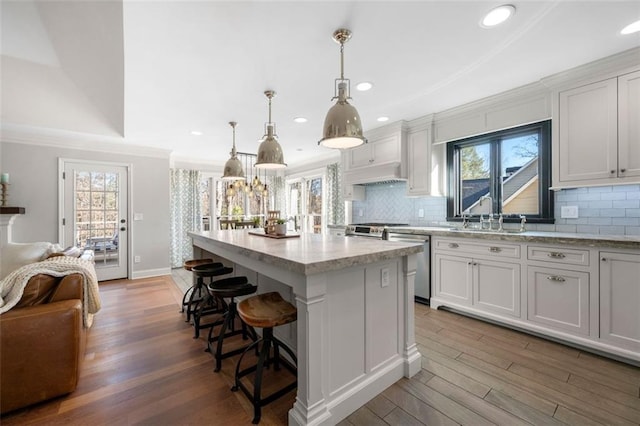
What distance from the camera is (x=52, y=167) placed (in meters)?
4.30

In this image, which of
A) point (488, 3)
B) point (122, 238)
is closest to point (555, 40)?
point (488, 3)

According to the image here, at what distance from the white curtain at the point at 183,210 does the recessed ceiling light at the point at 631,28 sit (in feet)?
20.8

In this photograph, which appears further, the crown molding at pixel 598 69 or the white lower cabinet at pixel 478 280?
the white lower cabinet at pixel 478 280

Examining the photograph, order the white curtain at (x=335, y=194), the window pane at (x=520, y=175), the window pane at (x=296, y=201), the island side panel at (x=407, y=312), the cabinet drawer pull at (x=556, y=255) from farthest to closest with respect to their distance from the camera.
→ the window pane at (x=296, y=201) → the white curtain at (x=335, y=194) → the window pane at (x=520, y=175) → the cabinet drawer pull at (x=556, y=255) → the island side panel at (x=407, y=312)

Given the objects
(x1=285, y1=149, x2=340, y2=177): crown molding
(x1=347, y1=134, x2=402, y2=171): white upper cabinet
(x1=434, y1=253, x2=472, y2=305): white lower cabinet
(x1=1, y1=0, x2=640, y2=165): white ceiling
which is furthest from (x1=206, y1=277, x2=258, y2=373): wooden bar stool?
(x1=285, y1=149, x2=340, y2=177): crown molding

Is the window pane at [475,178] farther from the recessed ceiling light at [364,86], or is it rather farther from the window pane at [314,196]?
the window pane at [314,196]

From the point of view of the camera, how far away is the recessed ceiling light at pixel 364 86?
2.65 m

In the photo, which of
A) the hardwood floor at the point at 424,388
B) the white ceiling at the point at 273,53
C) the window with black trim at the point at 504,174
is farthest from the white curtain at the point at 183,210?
the window with black trim at the point at 504,174

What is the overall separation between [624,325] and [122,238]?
6.47 metres

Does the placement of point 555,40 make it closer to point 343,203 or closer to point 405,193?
point 405,193

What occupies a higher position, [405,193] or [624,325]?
[405,193]

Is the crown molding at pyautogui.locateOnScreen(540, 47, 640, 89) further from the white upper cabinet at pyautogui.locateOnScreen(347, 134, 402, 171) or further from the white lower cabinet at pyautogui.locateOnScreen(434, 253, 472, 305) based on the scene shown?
the white lower cabinet at pyautogui.locateOnScreen(434, 253, 472, 305)

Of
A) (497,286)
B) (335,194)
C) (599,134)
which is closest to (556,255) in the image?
(497,286)

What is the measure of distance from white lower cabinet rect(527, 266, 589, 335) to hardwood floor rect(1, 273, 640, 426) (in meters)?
0.21
